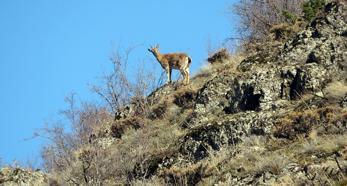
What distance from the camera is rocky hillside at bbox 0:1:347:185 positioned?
13219 mm

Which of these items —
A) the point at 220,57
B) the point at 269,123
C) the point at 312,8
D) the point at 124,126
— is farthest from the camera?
the point at 220,57

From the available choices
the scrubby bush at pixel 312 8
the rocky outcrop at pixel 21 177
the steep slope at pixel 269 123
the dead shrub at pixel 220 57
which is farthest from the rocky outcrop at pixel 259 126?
the dead shrub at pixel 220 57

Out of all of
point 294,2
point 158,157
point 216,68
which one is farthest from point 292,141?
point 294,2

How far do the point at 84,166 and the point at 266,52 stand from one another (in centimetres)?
650

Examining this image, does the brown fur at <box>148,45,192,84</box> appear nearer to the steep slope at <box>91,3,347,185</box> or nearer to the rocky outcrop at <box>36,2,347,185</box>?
the rocky outcrop at <box>36,2,347,185</box>

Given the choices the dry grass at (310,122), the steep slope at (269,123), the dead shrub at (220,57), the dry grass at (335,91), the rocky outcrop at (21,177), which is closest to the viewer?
the steep slope at (269,123)

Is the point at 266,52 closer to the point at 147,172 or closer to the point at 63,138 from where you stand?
the point at 147,172

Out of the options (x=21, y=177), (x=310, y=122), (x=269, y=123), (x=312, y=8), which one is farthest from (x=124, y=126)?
(x=310, y=122)

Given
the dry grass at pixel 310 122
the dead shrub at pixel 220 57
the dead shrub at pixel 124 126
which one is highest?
the dead shrub at pixel 220 57

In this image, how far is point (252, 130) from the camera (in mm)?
15906

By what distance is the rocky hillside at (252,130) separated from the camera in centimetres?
1322

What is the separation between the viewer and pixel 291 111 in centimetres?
1598

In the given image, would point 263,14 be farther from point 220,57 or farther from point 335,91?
point 335,91

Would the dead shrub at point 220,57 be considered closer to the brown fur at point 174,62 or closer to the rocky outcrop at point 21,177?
the brown fur at point 174,62
